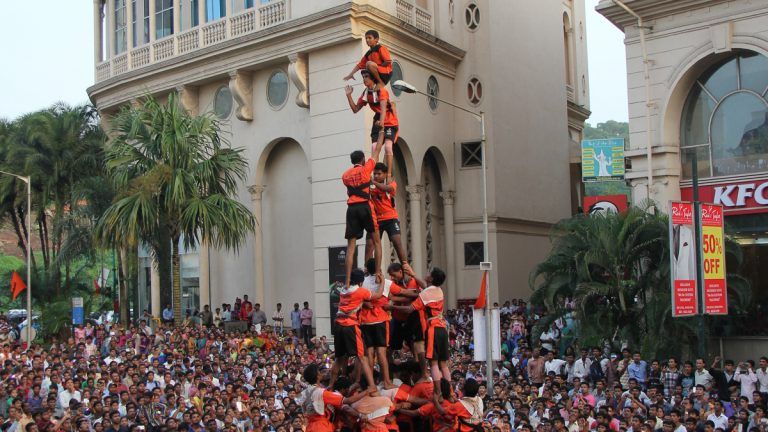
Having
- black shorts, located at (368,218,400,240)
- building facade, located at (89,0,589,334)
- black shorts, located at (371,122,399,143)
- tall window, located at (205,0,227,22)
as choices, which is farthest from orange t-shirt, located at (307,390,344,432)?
tall window, located at (205,0,227,22)

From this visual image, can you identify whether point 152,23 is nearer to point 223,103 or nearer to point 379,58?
point 223,103

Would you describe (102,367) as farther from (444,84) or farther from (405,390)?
(444,84)

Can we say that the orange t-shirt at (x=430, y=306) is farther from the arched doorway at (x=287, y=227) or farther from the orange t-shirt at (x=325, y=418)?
the arched doorway at (x=287, y=227)

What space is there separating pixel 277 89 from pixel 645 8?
13.2m

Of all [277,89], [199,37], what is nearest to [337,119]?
[277,89]

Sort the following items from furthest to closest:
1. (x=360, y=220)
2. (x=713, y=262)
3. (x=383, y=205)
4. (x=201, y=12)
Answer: (x=201, y=12)
(x=713, y=262)
(x=383, y=205)
(x=360, y=220)

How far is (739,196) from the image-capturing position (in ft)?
79.7

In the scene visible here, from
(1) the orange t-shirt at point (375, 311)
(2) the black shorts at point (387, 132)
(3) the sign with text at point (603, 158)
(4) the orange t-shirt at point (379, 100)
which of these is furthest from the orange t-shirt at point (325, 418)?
(3) the sign with text at point (603, 158)

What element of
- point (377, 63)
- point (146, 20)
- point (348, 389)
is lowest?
point (348, 389)

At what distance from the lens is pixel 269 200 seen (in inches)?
1325

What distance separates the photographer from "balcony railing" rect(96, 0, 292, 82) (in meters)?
31.7

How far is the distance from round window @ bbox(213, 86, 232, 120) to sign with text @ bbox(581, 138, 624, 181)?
43.1ft

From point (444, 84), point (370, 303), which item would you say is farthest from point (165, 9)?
point (370, 303)

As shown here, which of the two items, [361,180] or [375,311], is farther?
[361,180]
